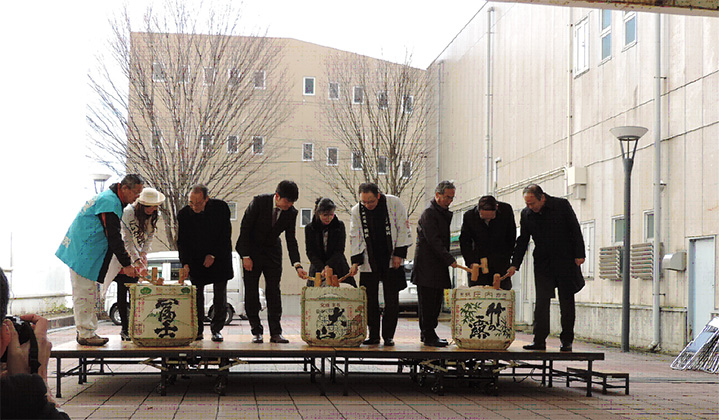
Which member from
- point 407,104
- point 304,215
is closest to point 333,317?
point 407,104

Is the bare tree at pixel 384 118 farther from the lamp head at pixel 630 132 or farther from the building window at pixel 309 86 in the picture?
the lamp head at pixel 630 132

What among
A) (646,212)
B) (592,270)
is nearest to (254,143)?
(592,270)

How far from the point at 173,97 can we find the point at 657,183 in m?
17.7

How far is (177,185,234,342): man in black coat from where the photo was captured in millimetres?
9562

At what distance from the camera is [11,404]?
3621mm

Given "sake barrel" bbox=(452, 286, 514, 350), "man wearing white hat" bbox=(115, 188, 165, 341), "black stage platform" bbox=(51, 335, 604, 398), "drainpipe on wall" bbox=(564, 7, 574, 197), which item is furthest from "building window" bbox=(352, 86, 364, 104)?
"sake barrel" bbox=(452, 286, 514, 350)

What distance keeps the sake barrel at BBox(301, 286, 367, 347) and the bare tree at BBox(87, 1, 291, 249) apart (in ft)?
68.0

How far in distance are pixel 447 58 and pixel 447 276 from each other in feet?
83.2

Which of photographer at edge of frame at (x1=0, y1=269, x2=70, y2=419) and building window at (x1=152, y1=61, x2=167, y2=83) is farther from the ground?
building window at (x1=152, y1=61, x2=167, y2=83)

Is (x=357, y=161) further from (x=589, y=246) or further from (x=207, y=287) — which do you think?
(x=589, y=246)

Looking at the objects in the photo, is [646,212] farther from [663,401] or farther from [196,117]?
[196,117]

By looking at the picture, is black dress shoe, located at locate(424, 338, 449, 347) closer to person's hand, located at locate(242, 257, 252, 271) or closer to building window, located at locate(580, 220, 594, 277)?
person's hand, located at locate(242, 257, 252, 271)

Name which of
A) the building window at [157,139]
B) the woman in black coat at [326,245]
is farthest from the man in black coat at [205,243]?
the building window at [157,139]

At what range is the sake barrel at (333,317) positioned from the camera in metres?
8.90
